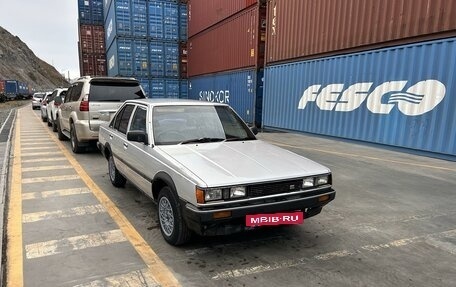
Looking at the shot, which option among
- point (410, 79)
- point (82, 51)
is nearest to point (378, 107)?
point (410, 79)

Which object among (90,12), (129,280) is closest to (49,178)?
(129,280)

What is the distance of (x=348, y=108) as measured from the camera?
307 inches

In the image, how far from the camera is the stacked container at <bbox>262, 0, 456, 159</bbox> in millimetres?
5871

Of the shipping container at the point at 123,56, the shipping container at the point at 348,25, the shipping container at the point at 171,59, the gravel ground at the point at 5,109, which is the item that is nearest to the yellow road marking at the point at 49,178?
the shipping container at the point at 348,25

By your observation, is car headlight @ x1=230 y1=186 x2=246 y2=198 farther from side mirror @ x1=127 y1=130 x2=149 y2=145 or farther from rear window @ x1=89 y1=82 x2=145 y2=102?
rear window @ x1=89 y1=82 x2=145 y2=102

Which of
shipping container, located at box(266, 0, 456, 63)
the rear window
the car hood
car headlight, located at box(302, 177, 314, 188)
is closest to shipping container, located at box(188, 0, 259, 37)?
shipping container, located at box(266, 0, 456, 63)

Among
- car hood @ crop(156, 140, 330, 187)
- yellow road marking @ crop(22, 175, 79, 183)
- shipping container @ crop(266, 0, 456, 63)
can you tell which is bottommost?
yellow road marking @ crop(22, 175, 79, 183)

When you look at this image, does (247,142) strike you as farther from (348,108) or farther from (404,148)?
(348,108)

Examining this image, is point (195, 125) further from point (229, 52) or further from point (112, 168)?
point (229, 52)

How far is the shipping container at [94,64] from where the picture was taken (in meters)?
27.3

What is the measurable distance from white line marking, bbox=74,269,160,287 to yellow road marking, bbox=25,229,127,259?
0.79 metres

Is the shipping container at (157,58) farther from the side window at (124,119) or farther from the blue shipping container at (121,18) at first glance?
the side window at (124,119)

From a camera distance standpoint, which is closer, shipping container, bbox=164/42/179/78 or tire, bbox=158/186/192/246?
tire, bbox=158/186/192/246

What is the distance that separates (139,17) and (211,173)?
1888 cm
